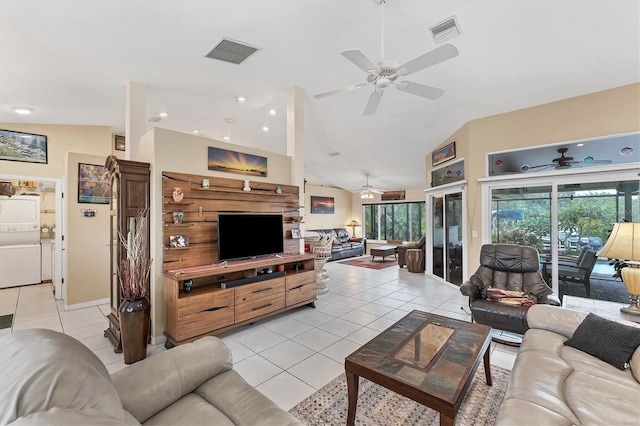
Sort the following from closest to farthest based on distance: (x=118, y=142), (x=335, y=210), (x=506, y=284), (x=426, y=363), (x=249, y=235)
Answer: (x=426, y=363) → (x=506, y=284) → (x=249, y=235) → (x=118, y=142) → (x=335, y=210)

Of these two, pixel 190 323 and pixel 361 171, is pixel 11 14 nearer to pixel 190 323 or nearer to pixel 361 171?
pixel 190 323

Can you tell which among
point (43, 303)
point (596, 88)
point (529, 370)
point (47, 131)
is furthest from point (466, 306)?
point (47, 131)

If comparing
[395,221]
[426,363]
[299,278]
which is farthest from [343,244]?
[426,363]

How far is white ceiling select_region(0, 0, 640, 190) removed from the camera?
2748 mm

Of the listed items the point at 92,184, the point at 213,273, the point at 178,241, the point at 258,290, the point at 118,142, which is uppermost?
the point at 118,142

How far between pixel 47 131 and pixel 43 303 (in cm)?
303

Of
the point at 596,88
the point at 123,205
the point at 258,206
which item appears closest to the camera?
the point at 123,205

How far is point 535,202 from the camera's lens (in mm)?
4652

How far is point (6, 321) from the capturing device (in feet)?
13.2

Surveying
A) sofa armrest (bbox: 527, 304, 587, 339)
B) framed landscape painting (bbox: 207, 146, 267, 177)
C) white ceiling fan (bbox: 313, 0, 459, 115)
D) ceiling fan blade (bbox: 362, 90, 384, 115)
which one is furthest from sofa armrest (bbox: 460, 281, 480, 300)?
framed landscape painting (bbox: 207, 146, 267, 177)

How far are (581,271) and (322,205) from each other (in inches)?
312

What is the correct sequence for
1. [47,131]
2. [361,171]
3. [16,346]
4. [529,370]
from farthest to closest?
[361,171], [47,131], [529,370], [16,346]

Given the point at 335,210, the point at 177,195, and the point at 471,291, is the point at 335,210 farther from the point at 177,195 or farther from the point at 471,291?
the point at 177,195

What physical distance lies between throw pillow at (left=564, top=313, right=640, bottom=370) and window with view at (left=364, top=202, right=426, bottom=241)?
847cm
